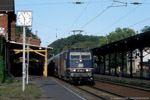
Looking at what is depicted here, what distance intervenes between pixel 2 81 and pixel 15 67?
109 feet

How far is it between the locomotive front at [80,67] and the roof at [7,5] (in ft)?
64.9

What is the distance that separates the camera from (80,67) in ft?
84.6

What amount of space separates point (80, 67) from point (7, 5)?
22046 mm

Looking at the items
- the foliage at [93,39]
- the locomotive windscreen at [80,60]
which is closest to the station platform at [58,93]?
the locomotive windscreen at [80,60]

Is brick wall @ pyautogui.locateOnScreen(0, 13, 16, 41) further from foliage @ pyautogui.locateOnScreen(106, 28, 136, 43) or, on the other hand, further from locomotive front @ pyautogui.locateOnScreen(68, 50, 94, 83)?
foliage @ pyautogui.locateOnScreen(106, 28, 136, 43)

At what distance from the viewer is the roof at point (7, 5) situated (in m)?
42.8

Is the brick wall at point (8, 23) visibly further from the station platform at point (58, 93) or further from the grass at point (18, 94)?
the grass at point (18, 94)

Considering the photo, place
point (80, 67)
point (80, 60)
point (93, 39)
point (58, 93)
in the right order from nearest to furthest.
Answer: point (58, 93) < point (80, 67) < point (80, 60) < point (93, 39)

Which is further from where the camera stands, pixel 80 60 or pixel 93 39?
pixel 93 39

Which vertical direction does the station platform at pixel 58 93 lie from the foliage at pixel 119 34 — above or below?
below

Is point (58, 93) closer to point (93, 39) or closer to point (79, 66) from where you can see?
point (79, 66)

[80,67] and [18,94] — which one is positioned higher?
[80,67]

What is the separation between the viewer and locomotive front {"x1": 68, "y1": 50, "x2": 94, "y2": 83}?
25.6 metres

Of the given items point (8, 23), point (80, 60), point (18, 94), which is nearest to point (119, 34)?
point (8, 23)
